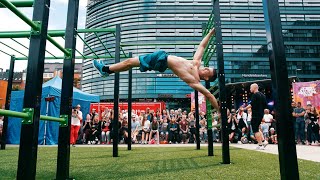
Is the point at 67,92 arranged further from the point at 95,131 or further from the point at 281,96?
the point at 95,131

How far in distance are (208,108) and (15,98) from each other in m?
11.1

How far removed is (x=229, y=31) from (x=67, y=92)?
45153 millimetres

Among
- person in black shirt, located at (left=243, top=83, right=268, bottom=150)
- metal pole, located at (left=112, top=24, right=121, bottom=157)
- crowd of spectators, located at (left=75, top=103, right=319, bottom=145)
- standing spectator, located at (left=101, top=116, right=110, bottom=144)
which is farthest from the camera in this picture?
standing spectator, located at (left=101, top=116, right=110, bottom=144)

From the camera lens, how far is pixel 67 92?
11.6ft

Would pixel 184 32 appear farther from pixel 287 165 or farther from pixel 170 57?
pixel 287 165

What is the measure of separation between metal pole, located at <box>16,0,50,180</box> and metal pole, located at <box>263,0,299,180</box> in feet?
7.10

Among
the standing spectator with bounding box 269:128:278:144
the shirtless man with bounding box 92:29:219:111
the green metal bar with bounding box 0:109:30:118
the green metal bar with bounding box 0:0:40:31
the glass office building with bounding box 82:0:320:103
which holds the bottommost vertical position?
the standing spectator with bounding box 269:128:278:144

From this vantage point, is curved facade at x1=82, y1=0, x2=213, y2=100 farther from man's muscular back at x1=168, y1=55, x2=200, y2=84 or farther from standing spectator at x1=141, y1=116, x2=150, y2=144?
man's muscular back at x1=168, y1=55, x2=200, y2=84

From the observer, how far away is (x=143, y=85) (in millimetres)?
45688

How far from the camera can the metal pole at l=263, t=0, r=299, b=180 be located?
2.13m

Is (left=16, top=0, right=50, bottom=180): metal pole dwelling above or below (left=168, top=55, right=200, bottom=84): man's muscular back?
below

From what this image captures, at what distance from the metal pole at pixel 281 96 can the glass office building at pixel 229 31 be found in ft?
134

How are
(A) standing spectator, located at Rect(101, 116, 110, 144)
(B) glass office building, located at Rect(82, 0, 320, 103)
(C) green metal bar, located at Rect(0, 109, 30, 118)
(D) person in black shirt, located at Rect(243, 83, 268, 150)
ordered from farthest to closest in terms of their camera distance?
1. (B) glass office building, located at Rect(82, 0, 320, 103)
2. (A) standing spectator, located at Rect(101, 116, 110, 144)
3. (D) person in black shirt, located at Rect(243, 83, 268, 150)
4. (C) green metal bar, located at Rect(0, 109, 30, 118)

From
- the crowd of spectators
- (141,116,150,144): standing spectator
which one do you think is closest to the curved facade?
the crowd of spectators
